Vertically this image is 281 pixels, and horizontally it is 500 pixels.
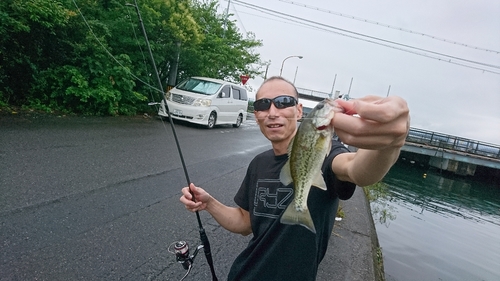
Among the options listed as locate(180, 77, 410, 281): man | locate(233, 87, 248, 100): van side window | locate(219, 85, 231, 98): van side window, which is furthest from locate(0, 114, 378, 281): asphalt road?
locate(233, 87, 248, 100): van side window

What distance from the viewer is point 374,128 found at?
3.63ft

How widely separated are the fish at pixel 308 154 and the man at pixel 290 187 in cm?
9

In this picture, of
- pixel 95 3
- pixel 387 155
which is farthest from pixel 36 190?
pixel 95 3

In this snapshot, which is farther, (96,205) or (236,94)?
(236,94)

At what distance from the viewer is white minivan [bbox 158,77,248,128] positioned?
13.6 m

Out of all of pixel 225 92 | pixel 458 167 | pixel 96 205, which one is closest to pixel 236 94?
pixel 225 92

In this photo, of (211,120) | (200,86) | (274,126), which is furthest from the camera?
(211,120)

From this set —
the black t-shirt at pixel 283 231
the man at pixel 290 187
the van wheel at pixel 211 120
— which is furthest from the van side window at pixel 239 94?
the black t-shirt at pixel 283 231

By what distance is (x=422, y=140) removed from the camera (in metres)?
32.1

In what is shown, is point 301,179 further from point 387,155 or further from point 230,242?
point 230,242

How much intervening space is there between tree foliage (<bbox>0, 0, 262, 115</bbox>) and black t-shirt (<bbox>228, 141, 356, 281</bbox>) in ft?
16.4

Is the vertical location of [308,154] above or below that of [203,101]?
below

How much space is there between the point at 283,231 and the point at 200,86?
1339cm

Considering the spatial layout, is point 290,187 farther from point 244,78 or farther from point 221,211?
point 244,78
